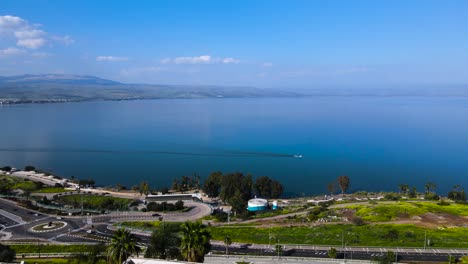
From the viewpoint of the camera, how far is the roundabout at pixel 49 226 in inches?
1906

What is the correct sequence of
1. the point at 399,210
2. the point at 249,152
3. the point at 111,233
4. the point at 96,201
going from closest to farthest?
the point at 111,233 → the point at 399,210 → the point at 96,201 → the point at 249,152

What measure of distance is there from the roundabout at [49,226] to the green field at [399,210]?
38630mm

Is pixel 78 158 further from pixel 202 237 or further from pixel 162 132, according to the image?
pixel 202 237

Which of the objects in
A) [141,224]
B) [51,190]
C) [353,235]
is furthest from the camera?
[51,190]

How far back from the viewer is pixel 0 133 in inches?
6014

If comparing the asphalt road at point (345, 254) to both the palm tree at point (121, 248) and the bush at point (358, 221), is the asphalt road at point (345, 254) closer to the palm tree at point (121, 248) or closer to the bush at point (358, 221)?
the bush at point (358, 221)

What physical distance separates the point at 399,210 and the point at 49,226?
150 feet

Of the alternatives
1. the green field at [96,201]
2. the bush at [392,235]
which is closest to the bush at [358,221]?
the bush at [392,235]

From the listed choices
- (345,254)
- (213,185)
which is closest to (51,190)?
(213,185)

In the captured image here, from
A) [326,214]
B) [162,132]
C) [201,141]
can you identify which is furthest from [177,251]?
[162,132]

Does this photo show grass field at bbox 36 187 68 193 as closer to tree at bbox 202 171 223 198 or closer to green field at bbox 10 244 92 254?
tree at bbox 202 171 223 198

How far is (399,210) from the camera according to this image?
53.2m

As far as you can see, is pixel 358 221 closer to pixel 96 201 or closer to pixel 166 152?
pixel 96 201

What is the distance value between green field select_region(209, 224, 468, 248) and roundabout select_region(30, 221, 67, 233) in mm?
19376
